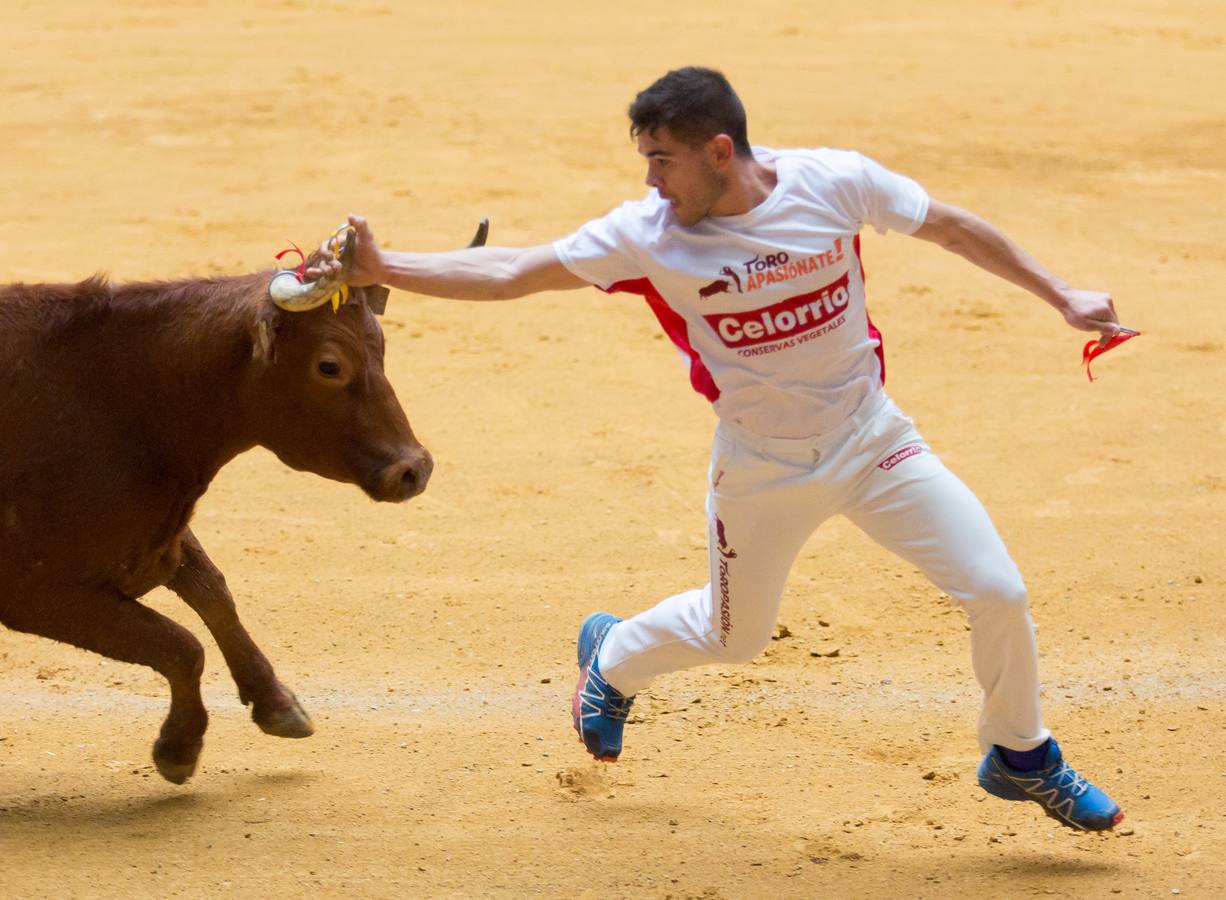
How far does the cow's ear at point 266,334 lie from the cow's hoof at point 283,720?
1.34m

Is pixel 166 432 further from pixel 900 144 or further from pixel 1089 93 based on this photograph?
pixel 1089 93

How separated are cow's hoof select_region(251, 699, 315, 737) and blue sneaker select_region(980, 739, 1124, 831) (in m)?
2.46

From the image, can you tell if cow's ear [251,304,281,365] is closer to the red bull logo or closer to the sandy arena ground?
the red bull logo

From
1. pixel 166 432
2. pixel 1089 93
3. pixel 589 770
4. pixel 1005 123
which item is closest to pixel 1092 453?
pixel 589 770

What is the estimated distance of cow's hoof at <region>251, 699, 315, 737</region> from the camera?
5.96m

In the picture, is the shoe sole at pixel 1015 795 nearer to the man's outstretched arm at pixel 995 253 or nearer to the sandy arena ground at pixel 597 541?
the sandy arena ground at pixel 597 541

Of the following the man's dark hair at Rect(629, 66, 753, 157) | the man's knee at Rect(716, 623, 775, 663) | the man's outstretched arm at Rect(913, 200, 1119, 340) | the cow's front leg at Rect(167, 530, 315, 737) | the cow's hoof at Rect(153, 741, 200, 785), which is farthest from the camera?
the cow's front leg at Rect(167, 530, 315, 737)

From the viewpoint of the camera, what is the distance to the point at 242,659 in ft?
19.5

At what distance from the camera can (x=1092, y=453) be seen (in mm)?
9016

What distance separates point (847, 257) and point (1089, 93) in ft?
42.4

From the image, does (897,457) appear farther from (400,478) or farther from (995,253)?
(400,478)

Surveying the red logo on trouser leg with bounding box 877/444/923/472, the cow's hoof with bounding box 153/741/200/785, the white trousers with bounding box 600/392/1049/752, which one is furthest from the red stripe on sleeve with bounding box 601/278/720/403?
the cow's hoof with bounding box 153/741/200/785

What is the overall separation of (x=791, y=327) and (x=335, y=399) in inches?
62.0

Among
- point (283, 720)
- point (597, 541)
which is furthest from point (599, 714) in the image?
point (597, 541)
